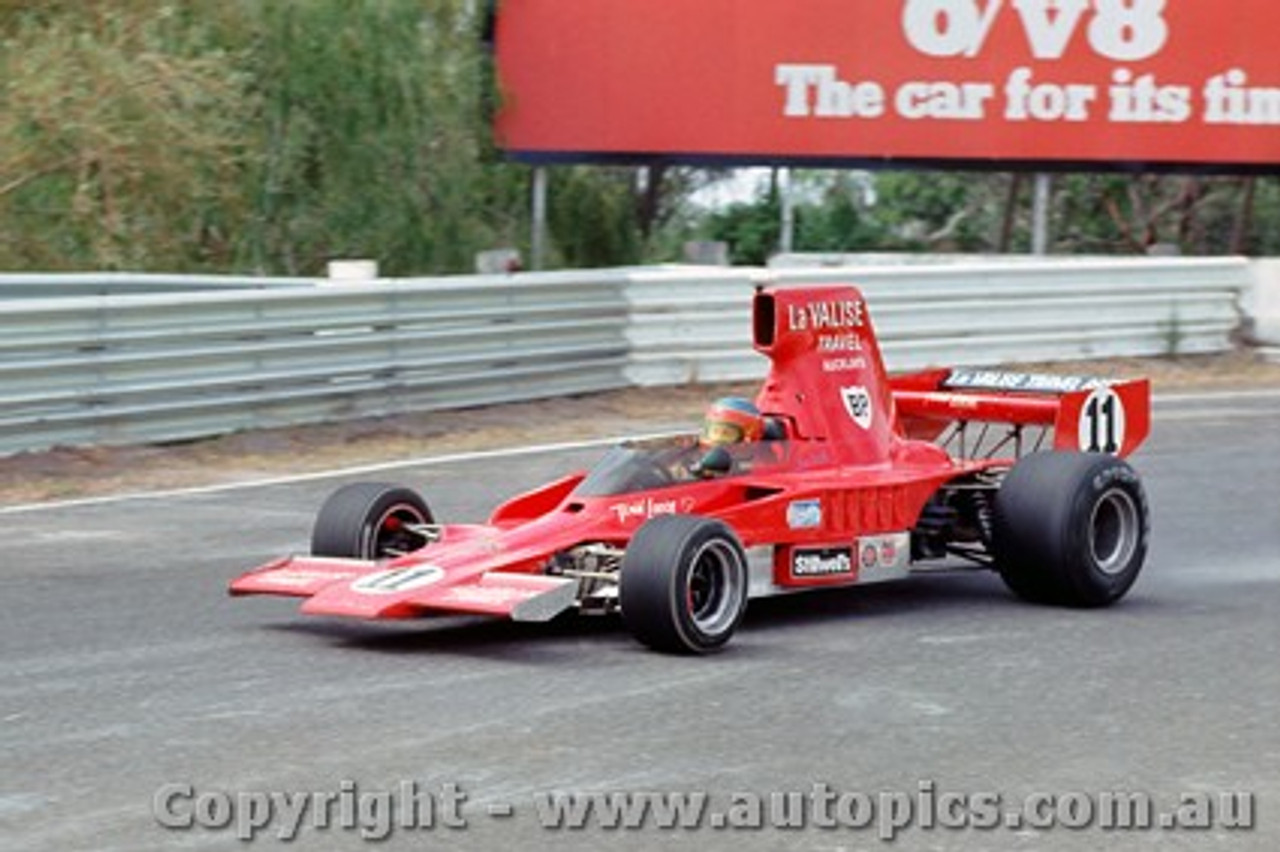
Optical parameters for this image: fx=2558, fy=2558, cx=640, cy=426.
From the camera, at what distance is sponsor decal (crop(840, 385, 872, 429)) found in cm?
1073

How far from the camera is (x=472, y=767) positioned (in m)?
7.35

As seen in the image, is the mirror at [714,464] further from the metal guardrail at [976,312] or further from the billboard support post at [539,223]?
the billboard support post at [539,223]

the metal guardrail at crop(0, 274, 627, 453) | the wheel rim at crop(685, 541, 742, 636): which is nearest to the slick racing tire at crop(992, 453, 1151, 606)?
the wheel rim at crop(685, 541, 742, 636)

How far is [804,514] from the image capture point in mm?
10039

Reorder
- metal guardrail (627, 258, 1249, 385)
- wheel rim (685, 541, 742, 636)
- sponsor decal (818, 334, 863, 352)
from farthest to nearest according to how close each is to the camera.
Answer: metal guardrail (627, 258, 1249, 385)
sponsor decal (818, 334, 863, 352)
wheel rim (685, 541, 742, 636)

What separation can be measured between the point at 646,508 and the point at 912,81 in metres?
14.7

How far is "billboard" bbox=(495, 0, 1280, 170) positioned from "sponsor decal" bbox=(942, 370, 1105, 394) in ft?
39.2

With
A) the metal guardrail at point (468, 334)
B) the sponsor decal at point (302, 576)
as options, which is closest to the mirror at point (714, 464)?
the sponsor decal at point (302, 576)

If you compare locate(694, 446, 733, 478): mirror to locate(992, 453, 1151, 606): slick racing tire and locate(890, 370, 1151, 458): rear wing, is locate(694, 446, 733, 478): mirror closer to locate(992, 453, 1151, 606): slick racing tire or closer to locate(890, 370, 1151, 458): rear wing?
locate(992, 453, 1151, 606): slick racing tire

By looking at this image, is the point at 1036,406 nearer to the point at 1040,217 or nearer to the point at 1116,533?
the point at 1116,533

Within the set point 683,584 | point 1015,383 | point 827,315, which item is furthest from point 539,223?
point 683,584

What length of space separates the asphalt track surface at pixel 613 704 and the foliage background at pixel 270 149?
8.40 m

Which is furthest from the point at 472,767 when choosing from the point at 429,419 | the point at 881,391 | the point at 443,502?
the point at 429,419

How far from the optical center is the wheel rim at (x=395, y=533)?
32.8 ft
